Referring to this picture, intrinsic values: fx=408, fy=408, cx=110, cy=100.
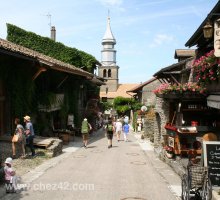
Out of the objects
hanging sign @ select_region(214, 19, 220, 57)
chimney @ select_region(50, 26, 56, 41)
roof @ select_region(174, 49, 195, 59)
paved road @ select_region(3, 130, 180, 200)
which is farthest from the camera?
chimney @ select_region(50, 26, 56, 41)

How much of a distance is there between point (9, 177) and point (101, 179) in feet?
10.8

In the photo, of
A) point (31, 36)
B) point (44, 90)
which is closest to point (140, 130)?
point (31, 36)

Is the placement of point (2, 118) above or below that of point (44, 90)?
below

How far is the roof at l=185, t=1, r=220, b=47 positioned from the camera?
1261 centimetres

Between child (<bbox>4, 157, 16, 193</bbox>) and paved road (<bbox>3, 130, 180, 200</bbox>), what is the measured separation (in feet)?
0.60

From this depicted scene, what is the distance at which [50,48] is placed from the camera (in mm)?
36188

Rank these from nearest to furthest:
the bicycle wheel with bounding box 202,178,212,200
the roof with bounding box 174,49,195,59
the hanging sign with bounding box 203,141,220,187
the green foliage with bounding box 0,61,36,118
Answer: the bicycle wheel with bounding box 202,178,212,200, the hanging sign with bounding box 203,141,220,187, the green foliage with bounding box 0,61,36,118, the roof with bounding box 174,49,195,59

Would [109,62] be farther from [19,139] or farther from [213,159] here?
[213,159]

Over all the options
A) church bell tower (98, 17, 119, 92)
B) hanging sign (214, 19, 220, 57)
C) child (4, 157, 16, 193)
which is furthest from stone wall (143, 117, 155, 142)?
church bell tower (98, 17, 119, 92)

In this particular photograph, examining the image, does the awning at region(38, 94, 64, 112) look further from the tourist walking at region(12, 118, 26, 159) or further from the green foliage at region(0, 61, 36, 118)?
the tourist walking at region(12, 118, 26, 159)

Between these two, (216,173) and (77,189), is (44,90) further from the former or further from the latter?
(216,173)

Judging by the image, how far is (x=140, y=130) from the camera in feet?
131

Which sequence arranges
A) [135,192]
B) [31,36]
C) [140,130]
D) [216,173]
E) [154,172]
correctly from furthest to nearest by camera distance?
1. [140,130]
2. [31,36]
3. [154,172]
4. [135,192]
5. [216,173]

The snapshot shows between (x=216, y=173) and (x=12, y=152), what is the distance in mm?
8636
